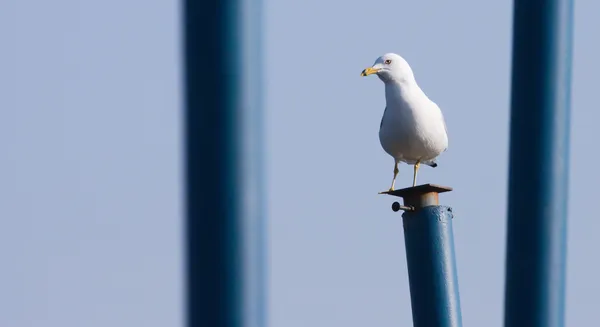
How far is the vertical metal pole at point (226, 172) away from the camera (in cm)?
559

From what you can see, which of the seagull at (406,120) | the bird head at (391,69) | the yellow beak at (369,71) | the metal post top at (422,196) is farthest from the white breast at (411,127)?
the metal post top at (422,196)

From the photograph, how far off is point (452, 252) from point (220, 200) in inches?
267

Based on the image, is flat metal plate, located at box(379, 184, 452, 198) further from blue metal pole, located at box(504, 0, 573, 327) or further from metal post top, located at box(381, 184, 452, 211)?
blue metal pole, located at box(504, 0, 573, 327)

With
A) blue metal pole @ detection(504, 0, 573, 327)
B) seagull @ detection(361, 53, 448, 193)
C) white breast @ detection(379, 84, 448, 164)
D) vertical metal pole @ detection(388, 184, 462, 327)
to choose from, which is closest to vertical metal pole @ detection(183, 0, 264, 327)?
blue metal pole @ detection(504, 0, 573, 327)

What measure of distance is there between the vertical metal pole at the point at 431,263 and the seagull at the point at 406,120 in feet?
2.98

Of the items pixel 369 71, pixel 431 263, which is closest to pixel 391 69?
pixel 369 71

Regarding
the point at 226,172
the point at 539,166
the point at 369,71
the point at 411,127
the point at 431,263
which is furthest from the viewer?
the point at 369,71

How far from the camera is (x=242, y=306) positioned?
5.61 m

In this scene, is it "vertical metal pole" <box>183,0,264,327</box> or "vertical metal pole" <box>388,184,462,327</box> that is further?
"vertical metal pole" <box>388,184,462,327</box>

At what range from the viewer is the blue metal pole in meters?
8.27

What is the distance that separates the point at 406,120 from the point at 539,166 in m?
5.42

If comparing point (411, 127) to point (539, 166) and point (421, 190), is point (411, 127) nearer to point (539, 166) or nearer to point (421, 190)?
point (421, 190)

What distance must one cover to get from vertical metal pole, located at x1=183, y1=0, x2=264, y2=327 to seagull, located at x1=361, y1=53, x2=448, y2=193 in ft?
25.1

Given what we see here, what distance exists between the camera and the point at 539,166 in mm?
8352
